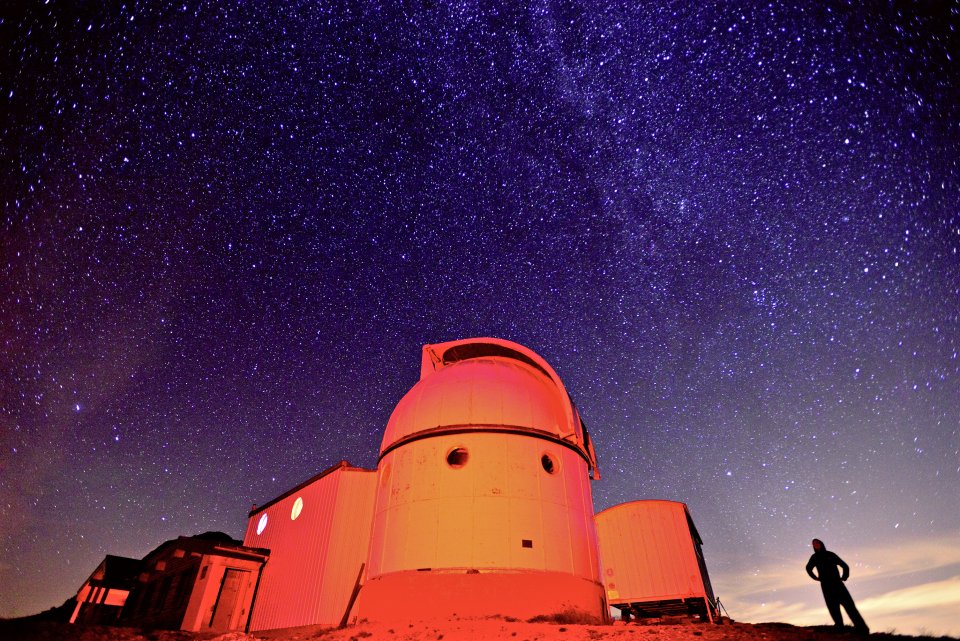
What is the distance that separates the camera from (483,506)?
36.4 ft

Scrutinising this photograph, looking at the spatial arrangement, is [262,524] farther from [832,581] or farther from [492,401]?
[832,581]

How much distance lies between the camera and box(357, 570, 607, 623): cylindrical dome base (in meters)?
10.0

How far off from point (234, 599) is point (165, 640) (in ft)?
25.3

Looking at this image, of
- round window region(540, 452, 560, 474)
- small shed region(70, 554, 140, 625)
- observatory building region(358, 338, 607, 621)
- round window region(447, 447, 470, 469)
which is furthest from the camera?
small shed region(70, 554, 140, 625)

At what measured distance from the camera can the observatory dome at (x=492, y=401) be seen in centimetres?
1253

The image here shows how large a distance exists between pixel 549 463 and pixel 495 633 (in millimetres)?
4625

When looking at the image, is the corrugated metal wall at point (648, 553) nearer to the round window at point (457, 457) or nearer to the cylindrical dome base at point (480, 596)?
the cylindrical dome base at point (480, 596)

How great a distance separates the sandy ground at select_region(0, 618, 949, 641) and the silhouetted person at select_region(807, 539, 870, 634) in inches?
11.6

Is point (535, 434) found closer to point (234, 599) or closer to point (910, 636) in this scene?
point (910, 636)

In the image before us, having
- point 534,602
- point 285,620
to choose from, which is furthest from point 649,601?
point 285,620

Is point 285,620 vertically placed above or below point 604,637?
above

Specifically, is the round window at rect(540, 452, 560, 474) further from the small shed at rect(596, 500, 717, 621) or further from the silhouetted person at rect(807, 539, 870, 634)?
the silhouetted person at rect(807, 539, 870, 634)

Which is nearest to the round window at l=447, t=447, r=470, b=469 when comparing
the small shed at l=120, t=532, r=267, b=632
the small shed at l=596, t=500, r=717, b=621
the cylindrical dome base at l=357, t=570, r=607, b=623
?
the cylindrical dome base at l=357, t=570, r=607, b=623

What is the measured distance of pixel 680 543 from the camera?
560 inches
